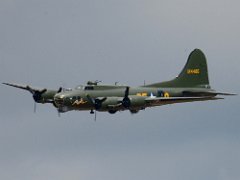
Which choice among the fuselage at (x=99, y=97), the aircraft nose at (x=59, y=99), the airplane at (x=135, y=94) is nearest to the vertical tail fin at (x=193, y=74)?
the airplane at (x=135, y=94)

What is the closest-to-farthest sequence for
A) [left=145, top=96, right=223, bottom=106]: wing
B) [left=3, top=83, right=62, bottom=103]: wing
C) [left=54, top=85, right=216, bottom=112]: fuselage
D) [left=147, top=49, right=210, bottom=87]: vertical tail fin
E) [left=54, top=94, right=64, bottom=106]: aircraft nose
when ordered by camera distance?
[left=54, top=85, right=216, bottom=112]: fuselage < [left=54, top=94, right=64, bottom=106]: aircraft nose < [left=145, top=96, right=223, bottom=106]: wing < [left=147, top=49, right=210, bottom=87]: vertical tail fin < [left=3, top=83, right=62, bottom=103]: wing

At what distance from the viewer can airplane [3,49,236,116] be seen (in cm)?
8112

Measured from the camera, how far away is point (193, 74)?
295ft

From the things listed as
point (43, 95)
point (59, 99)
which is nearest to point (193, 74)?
point (43, 95)

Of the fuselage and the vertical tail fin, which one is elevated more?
the vertical tail fin

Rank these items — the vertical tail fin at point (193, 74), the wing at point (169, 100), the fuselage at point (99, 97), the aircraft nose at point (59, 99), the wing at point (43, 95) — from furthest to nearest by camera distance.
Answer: the wing at point (43, 95)
the vertical tail fin at point (193, 74)
the wing at point (169, 100)
the aircraft nose at point (59, 99)
the fuselage at point (99, 97)

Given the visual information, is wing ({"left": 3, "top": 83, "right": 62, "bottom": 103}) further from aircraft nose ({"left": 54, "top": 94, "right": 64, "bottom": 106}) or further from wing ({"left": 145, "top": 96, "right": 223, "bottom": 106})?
wing ({"left": 145, "top": 96, "right": 223, "bottom": 106})

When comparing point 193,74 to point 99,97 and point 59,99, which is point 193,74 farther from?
point 59,99

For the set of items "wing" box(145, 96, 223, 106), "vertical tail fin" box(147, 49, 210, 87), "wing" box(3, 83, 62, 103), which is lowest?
"wing" box(145, 96, 223, 106)

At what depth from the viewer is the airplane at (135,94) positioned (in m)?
81.1

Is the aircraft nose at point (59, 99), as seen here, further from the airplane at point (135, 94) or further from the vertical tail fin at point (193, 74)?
the vertical tail fin at point (193, 74)

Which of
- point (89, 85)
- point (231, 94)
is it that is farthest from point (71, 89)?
point (231, 94)

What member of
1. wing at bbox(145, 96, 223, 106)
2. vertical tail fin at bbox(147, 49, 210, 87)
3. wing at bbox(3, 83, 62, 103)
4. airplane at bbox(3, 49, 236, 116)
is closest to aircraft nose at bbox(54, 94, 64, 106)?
airplane at bbox(3, 49, 236, 116)

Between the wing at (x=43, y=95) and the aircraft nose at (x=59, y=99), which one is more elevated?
the wing at (x=43, y=95)
